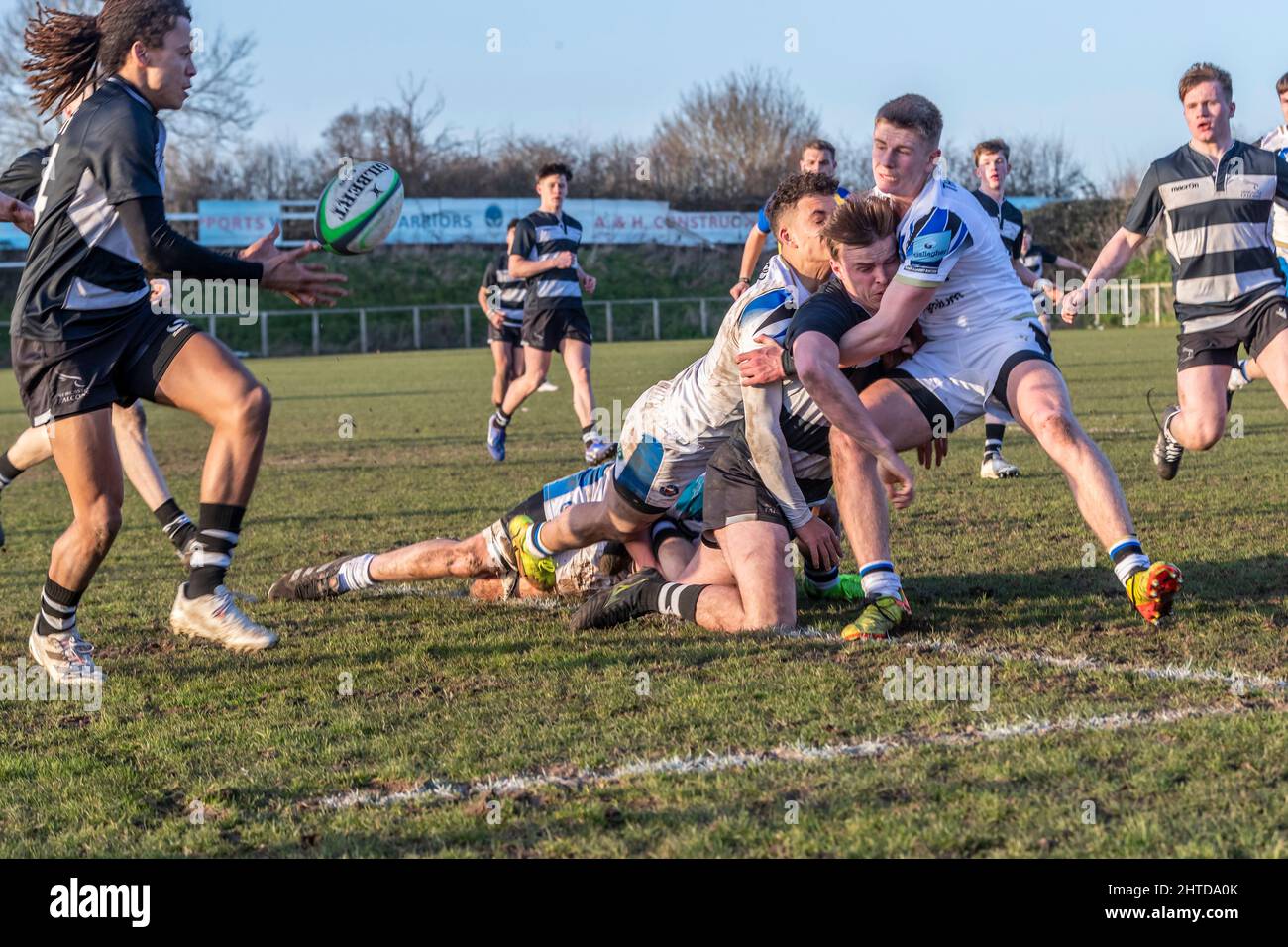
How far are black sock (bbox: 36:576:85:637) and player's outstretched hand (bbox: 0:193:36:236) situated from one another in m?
1.39

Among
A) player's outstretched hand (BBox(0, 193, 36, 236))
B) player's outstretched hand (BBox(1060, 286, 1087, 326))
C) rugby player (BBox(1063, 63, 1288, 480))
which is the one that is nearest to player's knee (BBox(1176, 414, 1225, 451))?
rugby player (BBox(1063, 63, 1288, 480))

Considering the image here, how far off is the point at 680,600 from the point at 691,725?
1372 millimetres

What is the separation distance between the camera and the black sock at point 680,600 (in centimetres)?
539

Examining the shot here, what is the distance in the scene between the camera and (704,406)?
18.4ft

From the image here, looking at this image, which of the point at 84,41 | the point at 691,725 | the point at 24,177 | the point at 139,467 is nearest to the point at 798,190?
the point at 691,725

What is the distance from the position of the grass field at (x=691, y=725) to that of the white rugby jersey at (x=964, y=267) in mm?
1144

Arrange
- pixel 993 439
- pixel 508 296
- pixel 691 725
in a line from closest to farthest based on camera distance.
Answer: pixel 691 725, pixel 993 439, pixel 508 296

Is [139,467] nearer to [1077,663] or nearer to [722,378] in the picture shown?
[722,378]

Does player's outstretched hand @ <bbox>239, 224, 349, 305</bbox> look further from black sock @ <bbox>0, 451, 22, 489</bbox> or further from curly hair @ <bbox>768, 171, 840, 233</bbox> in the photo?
black sock @ <bbox>0, 451, 22, 489</bbox>

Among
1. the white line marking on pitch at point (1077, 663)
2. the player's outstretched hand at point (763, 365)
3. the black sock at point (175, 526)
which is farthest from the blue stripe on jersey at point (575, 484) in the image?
the black sock at point (175, 526)

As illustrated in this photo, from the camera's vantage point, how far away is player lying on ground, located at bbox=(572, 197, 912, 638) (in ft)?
16.8

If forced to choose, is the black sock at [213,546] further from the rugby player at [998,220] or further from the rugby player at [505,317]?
the rugby player at [505,317]

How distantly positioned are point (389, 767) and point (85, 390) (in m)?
2.03
